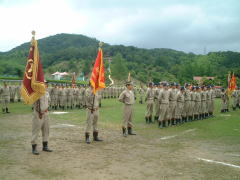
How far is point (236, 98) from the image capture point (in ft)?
75.8

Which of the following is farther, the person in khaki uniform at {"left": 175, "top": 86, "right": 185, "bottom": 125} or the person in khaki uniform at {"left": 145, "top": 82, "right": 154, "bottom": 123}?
the person in khaki uniform at {"left": 145, "top": 82, "right": 154, "bottom": 123}

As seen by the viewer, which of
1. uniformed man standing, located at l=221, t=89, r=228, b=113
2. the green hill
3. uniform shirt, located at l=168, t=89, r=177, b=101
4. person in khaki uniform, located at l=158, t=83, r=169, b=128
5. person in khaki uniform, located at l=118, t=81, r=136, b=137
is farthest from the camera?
the green hill

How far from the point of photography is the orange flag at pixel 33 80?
8.32 m

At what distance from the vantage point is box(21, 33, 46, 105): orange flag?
27.3ft

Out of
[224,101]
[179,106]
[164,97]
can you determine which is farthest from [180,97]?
[224,101]

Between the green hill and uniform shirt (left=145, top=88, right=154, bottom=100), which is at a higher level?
the green hill

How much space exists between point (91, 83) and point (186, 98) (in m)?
7.28

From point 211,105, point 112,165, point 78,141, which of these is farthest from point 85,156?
point 211,105

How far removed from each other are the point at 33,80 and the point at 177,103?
8392mm

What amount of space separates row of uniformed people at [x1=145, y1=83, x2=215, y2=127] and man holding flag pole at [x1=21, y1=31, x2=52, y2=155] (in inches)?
256

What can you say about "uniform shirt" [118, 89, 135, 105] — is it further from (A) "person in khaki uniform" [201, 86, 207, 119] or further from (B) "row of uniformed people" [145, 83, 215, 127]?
(A) "person in khaki uniform" [201, 86, 207, 119]

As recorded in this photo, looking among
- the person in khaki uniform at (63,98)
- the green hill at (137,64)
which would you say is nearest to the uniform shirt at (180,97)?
the person in khaki uniform at (63,98)

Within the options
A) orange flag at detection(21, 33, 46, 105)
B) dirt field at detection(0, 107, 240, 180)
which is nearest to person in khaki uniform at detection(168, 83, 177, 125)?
dirt field at detection(0, 107, 240, 180)

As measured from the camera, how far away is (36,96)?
8.32 metres
